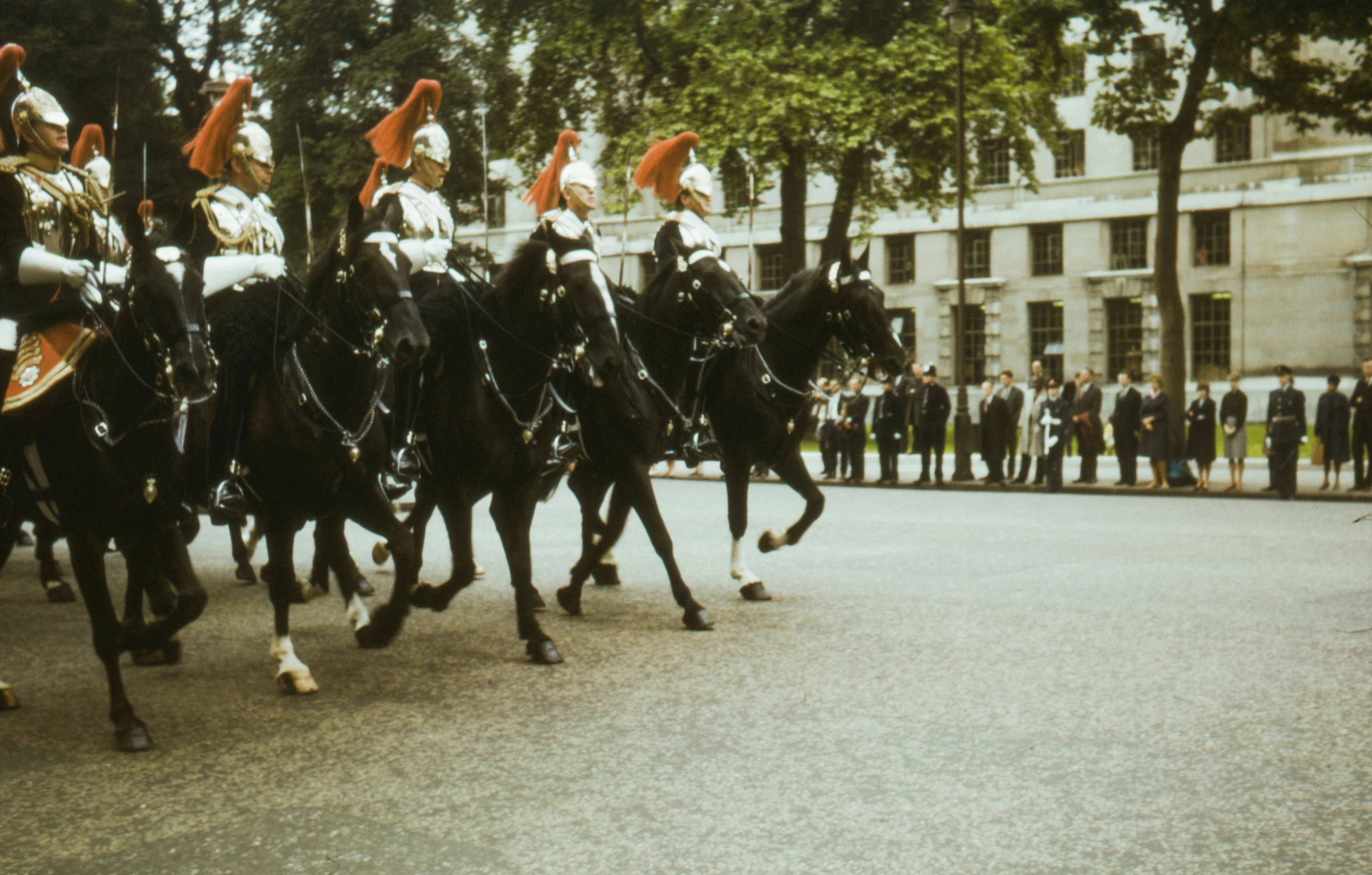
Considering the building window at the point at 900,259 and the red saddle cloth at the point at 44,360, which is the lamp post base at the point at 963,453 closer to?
the red saddle cloth at the point at 44,360

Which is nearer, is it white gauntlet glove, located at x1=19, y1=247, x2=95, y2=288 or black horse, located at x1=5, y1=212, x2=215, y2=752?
black horse, located at x1=5, y1=212, x2=215, y2=752

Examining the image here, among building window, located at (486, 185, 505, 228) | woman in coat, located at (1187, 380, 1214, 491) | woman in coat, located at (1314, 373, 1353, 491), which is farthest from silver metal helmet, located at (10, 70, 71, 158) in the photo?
woman in coat, located at (1314, 373, 1353, 491)

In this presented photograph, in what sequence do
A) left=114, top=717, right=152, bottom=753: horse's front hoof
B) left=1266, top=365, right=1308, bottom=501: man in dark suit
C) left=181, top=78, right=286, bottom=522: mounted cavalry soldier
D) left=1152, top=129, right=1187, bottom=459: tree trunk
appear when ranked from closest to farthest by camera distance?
left=114, top=717, right=152, bottom=753: horse's front hoof < left=181, top=78, right=286, bottom=522: mounted cavalry soldier < left=1266, top=365, right=1308, bottom=501: man in dark suit < left=1152, top=129, right=1187, bottom=459: tree trunk

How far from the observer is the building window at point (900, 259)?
58812 mm

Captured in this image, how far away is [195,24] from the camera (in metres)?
35.0

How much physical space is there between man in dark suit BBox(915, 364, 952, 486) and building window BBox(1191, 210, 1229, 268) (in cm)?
2889

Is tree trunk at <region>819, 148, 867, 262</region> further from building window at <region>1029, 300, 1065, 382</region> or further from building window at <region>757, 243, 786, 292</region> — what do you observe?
building window at <region>757, 243, 786, 292</region>

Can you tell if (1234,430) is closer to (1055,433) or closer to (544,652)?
(1055,433)

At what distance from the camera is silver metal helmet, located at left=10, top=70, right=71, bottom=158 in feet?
22.6

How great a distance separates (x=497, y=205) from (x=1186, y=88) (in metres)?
22.8

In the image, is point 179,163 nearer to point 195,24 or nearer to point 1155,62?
point 195,24

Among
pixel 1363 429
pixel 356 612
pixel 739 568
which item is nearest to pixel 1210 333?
pixel 1363 429

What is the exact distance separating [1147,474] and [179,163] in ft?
67.2

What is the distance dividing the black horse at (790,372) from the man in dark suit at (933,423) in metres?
15.2
